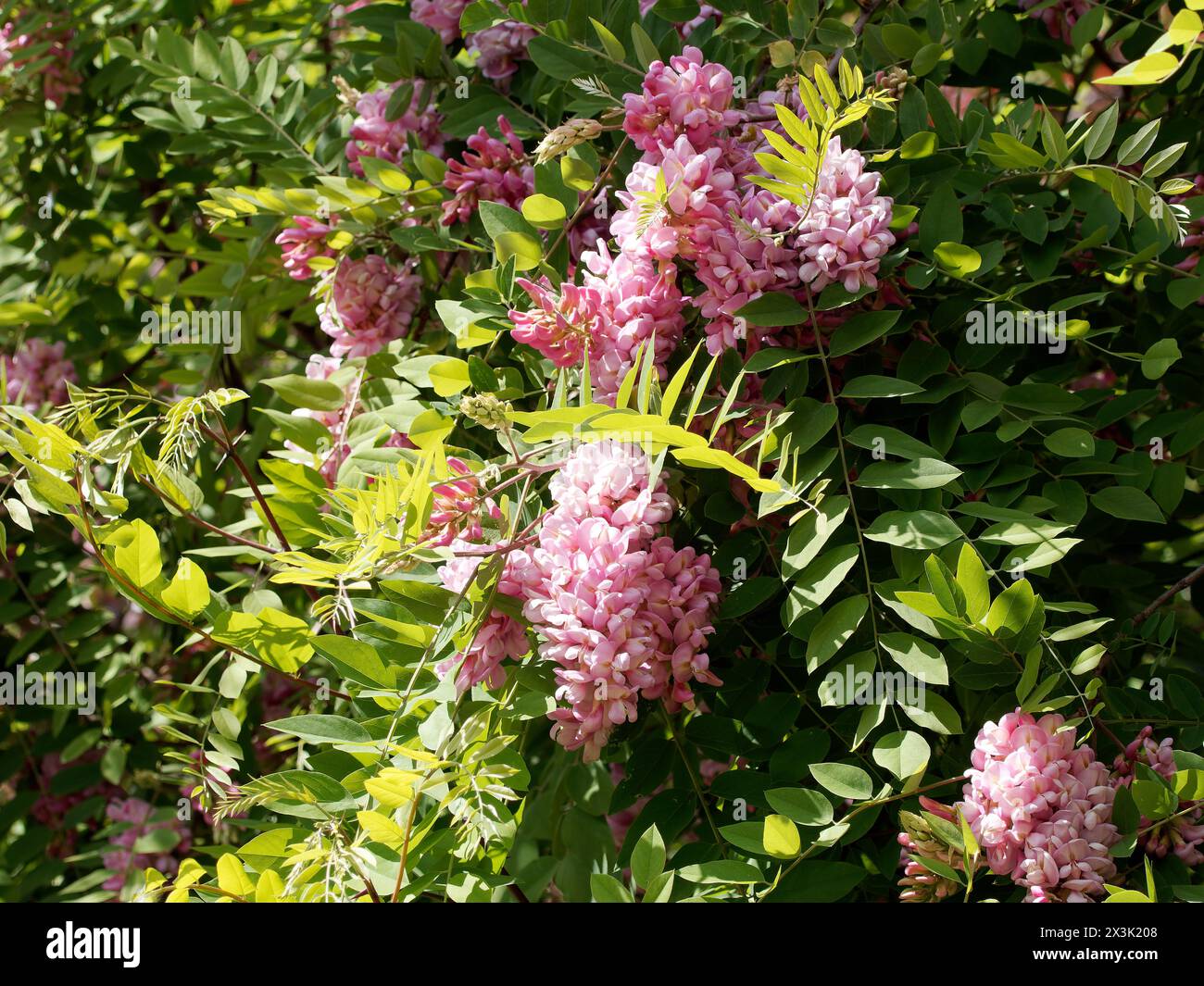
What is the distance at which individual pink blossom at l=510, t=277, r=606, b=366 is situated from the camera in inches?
35.5

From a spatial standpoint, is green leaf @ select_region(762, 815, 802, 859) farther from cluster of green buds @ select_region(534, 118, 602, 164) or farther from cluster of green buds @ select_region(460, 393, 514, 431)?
cluster of green buds @ select_region(534, 118, 602, 164)

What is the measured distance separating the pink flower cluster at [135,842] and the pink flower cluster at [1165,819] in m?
1.15

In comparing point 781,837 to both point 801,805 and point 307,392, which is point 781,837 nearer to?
point 801,805

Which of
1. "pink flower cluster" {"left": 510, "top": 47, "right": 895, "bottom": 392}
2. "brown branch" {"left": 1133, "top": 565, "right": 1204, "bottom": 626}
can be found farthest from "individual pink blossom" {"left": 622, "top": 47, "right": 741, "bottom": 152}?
"brown branch" {"left": 1133, "top": 565, "right": 1204, "bottom": 626}

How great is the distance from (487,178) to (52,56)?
3.10ft

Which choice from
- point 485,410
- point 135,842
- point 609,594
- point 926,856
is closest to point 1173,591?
point 926,856

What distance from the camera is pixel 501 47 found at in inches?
46.7

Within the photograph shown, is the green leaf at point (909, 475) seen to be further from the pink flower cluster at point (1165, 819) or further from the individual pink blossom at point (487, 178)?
the individual pink blossom at point (487, 178)

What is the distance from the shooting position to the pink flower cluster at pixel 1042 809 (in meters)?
0.76

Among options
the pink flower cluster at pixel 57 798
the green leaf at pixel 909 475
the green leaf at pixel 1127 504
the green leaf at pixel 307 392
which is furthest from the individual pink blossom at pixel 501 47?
→ the pink flower cluster at pixel 57 798

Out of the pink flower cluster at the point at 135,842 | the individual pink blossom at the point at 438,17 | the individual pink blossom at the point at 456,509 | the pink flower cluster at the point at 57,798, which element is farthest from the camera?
the pink flower cluster at the point at 57,798
